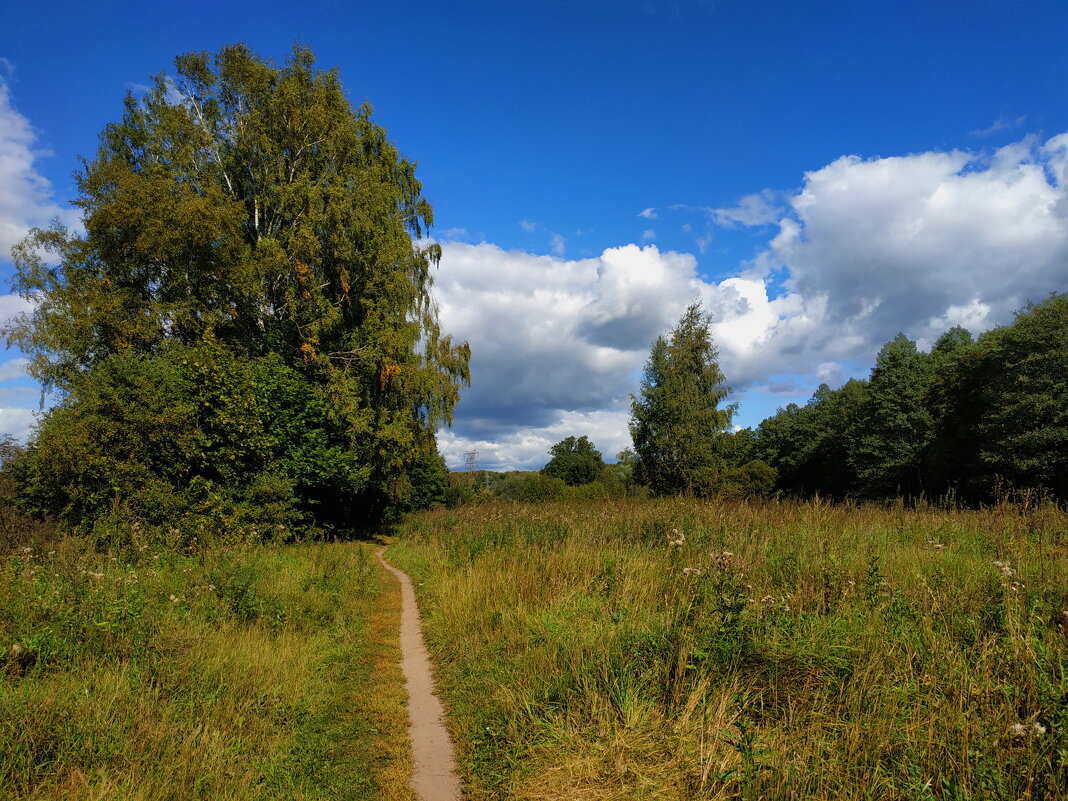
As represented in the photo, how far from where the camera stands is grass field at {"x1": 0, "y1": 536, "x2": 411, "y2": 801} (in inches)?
138

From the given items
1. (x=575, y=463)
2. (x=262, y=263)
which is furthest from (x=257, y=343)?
(x=575, y=463)

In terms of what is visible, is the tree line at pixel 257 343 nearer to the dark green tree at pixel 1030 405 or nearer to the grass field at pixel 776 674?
the dark green tree at pixel 1030 405

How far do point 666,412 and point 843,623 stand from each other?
1031 inches

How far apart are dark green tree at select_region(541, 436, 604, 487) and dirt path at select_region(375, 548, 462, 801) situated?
277 feet

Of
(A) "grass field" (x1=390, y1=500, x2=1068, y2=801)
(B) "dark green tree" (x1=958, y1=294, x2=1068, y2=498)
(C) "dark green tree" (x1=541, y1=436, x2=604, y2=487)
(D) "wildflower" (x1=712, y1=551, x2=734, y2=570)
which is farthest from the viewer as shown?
(C) "dark green tree" (x1=541, y1=436, x2=604, y2=487)

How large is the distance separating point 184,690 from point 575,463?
91.0m

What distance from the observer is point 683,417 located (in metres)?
30.0

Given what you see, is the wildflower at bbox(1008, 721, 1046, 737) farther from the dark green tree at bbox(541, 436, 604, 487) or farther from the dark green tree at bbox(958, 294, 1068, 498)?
the dark green tree at bbox(541, 436, 604, 487)

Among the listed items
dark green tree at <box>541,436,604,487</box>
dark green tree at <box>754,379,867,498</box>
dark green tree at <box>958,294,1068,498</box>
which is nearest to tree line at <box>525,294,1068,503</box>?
dark green tree at <box>958,294,1068,498</box>

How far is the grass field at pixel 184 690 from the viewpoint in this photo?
3514mm

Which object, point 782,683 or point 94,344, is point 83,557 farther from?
point 94,344

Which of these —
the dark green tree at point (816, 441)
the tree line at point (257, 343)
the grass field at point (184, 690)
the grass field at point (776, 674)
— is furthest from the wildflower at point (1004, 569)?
the dark green tree at point (816, 441)

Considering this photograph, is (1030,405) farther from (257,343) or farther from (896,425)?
(257,343)

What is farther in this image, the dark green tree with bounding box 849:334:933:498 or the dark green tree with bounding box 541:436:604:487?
the dark green tree with bounding box 541:436:604:487
